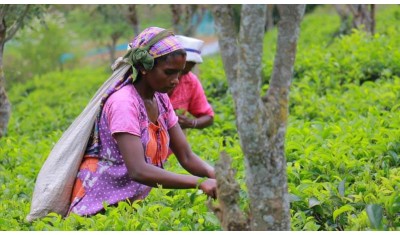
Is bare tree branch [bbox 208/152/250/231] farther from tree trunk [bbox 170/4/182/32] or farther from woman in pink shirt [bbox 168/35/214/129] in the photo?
tree trunk [bbox 170/4/182/32]

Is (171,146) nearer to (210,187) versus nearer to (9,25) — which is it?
(210,187)

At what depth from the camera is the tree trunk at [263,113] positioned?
10.1ft

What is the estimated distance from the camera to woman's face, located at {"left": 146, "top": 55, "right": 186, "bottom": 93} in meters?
4.07

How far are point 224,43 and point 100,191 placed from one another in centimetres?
113

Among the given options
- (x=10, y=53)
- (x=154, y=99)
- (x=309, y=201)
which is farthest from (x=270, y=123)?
(x=10, y=53)

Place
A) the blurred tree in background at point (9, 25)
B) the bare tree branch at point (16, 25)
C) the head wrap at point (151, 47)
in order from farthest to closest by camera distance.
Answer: the bare tree branch at point (16, 25)
the blurred tree in background at point (9, 25)
the head wrap at point (151, 47)

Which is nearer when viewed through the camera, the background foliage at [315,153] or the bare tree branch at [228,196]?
the bare tree branch at [228,196]

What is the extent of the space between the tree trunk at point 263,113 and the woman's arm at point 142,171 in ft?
2.10

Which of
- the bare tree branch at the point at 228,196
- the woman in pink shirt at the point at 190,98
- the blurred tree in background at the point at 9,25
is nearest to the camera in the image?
the bare tree branch at the point at 228,196

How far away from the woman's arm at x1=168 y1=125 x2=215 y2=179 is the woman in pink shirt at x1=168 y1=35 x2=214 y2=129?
5.37ft

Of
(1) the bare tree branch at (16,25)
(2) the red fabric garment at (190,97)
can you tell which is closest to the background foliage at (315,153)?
(2) the red fabric garment at (190,97)

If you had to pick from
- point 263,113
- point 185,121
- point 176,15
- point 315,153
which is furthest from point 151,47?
point 176,15

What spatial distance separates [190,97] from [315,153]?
168 cm

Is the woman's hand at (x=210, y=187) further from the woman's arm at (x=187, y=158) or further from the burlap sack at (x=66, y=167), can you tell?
the burlap sack at (x=66, y=167)
